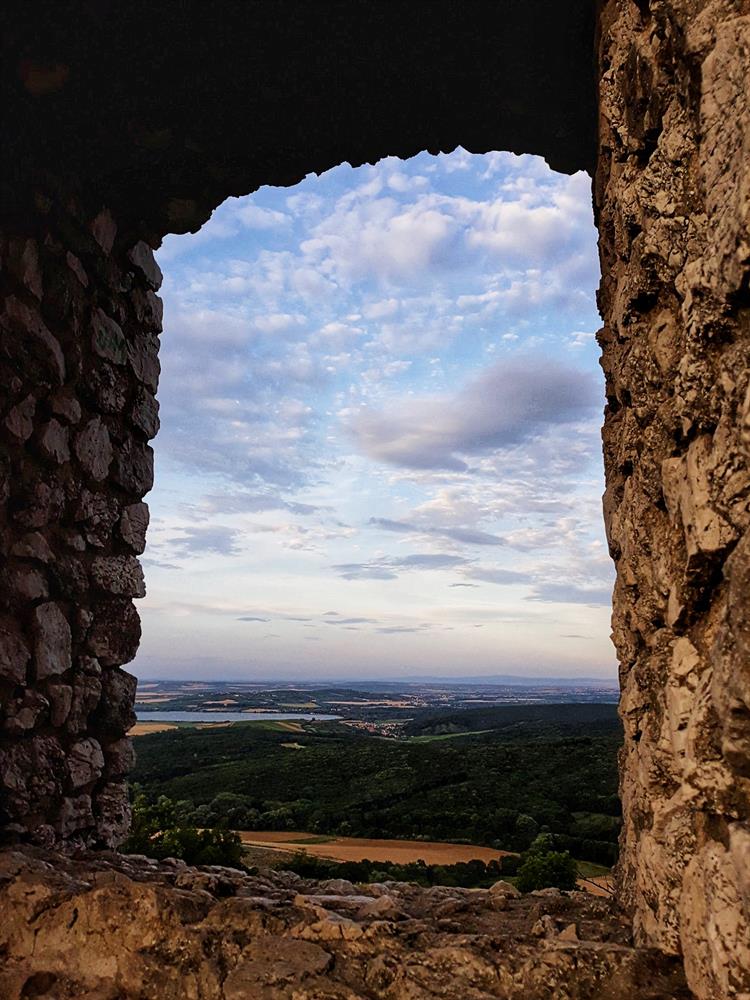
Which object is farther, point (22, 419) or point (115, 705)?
point (115, 705)

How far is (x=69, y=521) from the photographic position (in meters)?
3.87

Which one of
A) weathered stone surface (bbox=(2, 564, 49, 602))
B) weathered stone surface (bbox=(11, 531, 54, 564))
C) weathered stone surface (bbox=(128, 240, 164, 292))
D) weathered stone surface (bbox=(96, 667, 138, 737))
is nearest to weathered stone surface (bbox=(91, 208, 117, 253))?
weathered stone surface (bbox=(128, 240, 164, 292))

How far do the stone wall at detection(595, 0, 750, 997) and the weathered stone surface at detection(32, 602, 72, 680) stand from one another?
2870 mm

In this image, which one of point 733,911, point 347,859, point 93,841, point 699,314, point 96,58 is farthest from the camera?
point 347,859

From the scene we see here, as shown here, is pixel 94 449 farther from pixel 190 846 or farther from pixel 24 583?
pixel 190 846

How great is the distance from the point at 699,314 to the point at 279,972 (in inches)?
98.9

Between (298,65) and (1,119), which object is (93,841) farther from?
(298,65)

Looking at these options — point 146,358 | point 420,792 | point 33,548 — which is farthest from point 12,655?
point 420,792

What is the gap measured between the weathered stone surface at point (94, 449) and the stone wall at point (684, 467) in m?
2.96

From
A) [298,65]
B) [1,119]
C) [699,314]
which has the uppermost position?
[298,65]

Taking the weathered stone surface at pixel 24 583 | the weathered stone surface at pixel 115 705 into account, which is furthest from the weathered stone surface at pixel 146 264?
the weathered stone surface at pixel 115 705

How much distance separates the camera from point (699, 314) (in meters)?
1.87

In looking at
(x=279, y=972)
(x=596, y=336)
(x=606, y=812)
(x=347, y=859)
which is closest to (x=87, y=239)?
(x=596, y=336)

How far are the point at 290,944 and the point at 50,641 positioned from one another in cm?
204
